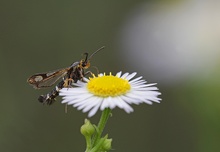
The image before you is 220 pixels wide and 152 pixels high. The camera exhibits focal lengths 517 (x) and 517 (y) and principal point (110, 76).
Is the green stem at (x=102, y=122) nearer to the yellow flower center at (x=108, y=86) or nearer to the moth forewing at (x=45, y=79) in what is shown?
the yellow flower center at (x=108, y=86)

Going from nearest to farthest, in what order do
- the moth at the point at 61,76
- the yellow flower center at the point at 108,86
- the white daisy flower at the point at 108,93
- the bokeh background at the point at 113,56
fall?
the white daisy flower at the point at 108,93
the yellow flower center at the point at 108,86
the moth at the point at 61,76
the bokeh background at the point at 113,56

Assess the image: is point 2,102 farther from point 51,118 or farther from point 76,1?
point 76,1

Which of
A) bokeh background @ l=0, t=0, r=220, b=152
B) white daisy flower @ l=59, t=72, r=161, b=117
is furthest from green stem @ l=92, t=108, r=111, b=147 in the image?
bokeh background @ l=0, t=0, r=220, b=152

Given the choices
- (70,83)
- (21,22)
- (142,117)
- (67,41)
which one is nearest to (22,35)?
(21,22)

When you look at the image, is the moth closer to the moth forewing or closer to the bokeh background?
the moth forewing

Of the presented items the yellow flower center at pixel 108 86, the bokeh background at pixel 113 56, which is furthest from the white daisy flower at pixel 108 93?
the bokeh background at pixel 113 56

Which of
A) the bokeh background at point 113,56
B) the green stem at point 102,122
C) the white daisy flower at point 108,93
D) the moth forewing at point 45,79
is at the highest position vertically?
the bokeh background at point 113,56
